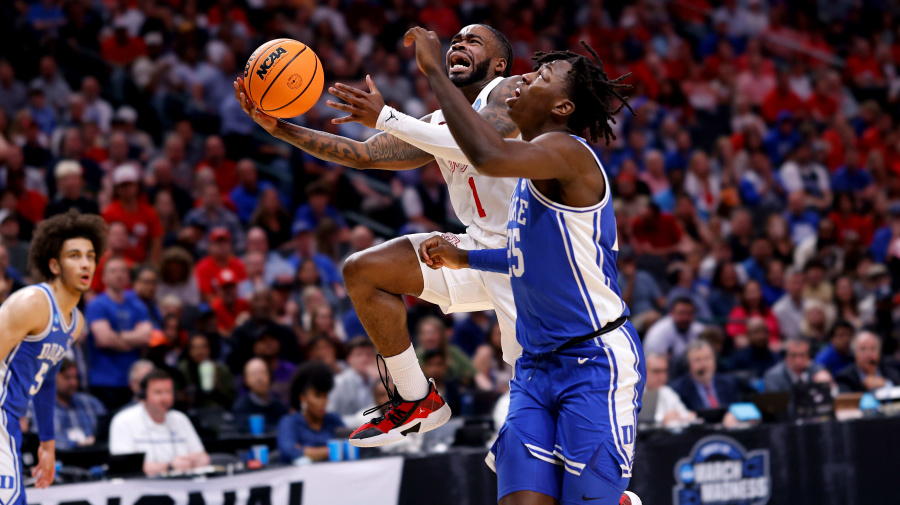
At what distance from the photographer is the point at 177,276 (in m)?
10.0

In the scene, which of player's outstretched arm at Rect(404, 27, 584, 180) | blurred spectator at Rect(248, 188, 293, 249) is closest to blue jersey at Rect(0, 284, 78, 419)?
player's outstretched arm at Rect(404, 27, 584, 180)

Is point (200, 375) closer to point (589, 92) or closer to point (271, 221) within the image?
point (271, 221)

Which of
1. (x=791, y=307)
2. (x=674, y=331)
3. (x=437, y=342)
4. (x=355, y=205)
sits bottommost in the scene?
(x=437, y=342)

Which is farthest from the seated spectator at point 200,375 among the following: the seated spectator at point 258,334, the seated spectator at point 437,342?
the seated spectator at point 437,342

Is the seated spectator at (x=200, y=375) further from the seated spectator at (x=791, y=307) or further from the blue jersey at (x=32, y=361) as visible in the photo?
the seated spectator at (x=791, y=307)

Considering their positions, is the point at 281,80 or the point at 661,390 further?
the point at 661,390

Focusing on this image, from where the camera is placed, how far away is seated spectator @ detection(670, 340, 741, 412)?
9.48 metres

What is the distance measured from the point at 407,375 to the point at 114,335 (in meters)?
4.37

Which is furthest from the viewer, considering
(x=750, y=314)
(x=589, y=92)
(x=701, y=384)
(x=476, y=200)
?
(x=750, y=314)

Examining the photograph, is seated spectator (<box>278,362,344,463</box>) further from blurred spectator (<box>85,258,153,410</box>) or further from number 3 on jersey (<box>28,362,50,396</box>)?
number 3 on jersey (<box>28,362,50,396</box>)

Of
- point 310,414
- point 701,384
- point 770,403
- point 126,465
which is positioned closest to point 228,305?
point 310,414

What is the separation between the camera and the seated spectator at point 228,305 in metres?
10.1

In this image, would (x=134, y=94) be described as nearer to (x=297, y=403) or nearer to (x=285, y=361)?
(x=285, y=361)

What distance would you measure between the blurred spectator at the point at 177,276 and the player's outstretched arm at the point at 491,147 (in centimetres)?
638
